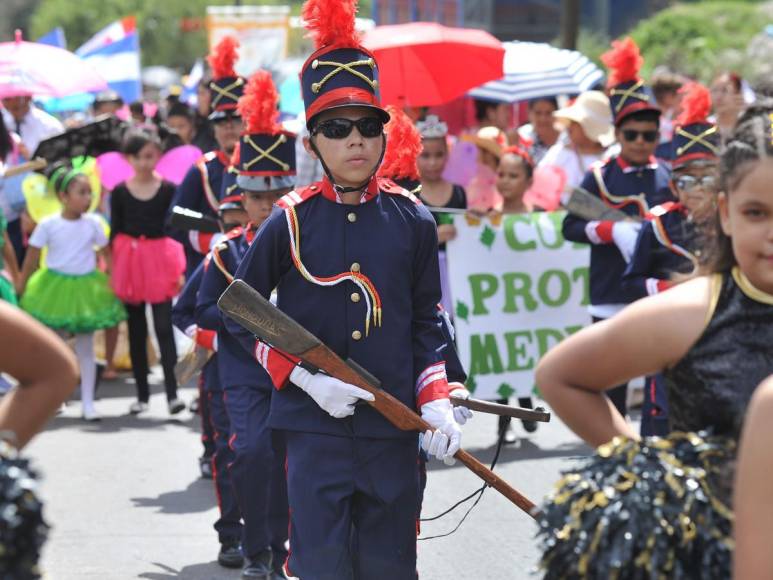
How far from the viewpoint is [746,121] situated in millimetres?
3334

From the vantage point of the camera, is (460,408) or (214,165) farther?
(214,165)

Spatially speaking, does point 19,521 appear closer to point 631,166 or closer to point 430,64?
point 631,166

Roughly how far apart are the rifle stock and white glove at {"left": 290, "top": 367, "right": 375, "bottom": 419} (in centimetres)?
3

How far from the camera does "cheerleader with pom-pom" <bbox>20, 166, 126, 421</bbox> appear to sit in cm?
1104

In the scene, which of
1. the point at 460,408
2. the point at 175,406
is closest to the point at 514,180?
the point at 175,406

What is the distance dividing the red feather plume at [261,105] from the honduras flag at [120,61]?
12.7 m

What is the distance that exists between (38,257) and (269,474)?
5.53 m

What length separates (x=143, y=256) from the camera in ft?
36.4

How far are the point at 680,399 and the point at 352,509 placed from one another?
5.99 feet

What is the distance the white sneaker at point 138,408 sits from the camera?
11.0 meters

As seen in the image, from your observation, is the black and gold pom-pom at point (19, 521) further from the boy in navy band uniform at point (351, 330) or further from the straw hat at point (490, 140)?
the straw hat at point (490, 140)

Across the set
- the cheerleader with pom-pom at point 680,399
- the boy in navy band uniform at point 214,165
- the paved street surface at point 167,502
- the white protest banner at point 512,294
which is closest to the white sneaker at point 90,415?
the paved street surface at point 167,502

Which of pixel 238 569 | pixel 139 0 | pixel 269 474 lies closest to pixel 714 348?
pixel 269 474

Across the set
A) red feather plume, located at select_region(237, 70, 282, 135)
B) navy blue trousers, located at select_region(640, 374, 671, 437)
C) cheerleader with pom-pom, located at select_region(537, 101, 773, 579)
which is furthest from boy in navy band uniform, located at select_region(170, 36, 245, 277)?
cheerleader with pom-pom, located at select_region(537, 101, 773, 579)
